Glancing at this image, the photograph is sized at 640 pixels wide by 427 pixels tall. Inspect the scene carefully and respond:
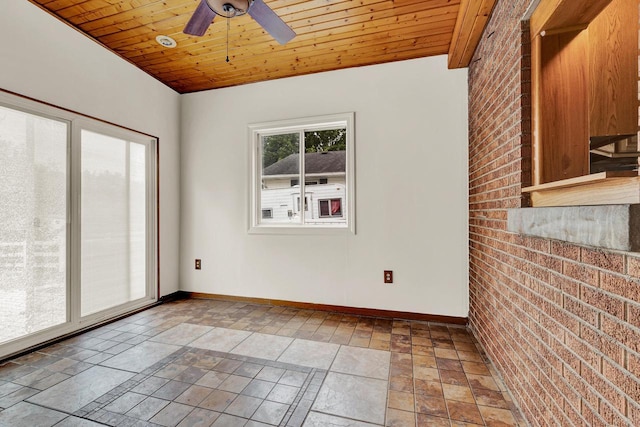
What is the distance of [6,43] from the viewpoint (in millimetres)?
2182

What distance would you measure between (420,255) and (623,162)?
1.98m

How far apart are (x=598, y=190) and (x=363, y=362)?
1.79m

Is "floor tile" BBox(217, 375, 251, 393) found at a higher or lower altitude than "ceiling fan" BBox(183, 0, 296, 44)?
lower

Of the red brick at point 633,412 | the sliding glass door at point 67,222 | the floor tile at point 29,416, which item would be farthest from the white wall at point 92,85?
the red brick at point 633,412

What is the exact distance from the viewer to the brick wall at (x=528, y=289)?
90 cm

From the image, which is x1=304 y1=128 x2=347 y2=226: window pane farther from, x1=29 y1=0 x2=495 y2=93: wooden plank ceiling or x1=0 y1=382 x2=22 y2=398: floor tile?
x1=0 y1=382 x2=22 y2=398: floor tile

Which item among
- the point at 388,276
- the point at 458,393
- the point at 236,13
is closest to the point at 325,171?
the point at 388,276

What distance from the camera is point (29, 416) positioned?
161cm

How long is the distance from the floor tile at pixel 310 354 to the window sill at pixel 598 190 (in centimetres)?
178

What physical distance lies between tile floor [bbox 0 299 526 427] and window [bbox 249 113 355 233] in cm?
120

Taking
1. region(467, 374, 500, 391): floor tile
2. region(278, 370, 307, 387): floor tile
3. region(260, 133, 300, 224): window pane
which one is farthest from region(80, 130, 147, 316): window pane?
region(467, 374, 500, 391): floor tile

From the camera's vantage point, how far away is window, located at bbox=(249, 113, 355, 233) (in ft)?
11.0

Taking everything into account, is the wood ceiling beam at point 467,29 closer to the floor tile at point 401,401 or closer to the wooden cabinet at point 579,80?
the wooden cabinet at point 579,80

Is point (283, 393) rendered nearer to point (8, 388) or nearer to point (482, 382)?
point (482, 382)
